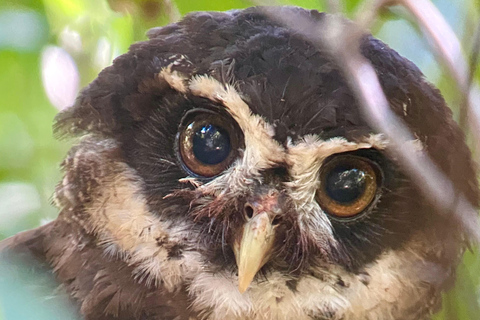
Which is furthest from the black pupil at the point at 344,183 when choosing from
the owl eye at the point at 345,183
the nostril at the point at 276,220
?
the nostril at the point at 276,220

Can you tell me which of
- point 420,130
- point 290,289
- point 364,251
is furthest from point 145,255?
point 420,130

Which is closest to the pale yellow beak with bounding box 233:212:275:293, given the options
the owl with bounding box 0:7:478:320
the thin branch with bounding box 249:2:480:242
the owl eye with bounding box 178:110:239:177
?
the owl with bounding box 0:7:478:320

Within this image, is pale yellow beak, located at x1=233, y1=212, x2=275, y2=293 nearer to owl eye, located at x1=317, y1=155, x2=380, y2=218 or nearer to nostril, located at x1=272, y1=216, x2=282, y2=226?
nostril, located at x1=272, y1=216, x2=282, y2=226

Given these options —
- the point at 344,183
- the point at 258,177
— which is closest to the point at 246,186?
the point at 258,177

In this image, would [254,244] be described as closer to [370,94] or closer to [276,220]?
[276,220]

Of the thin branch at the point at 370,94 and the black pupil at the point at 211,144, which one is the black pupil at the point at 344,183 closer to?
the thin branch at the point at 370,94

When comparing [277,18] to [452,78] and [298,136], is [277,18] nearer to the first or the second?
[298,136]
